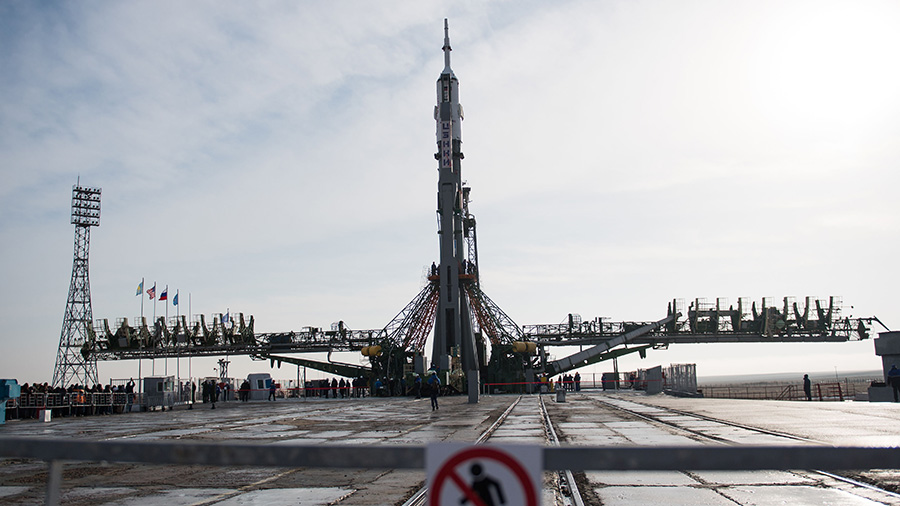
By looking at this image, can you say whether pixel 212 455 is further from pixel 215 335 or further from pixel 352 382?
pixel 215 335

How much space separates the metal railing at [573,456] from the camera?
9.70ft

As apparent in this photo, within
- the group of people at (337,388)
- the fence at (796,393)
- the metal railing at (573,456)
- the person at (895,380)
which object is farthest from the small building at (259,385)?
the metal railing at (573,456)

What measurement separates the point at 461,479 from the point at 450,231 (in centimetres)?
5729

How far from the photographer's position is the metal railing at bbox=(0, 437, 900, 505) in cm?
296

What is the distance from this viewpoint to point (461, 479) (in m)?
2.93

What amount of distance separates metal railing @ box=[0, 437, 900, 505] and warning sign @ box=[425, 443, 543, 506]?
0.12m

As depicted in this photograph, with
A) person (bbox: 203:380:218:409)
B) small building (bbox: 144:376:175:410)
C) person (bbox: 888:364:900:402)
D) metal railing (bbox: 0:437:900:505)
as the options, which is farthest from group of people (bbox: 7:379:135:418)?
person (bbox: 888:364:900:402)

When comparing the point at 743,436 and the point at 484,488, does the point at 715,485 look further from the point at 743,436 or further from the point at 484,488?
the point at 484,488

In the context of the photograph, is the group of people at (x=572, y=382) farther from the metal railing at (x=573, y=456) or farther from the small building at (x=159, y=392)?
the metal railing at (x=573, y=456)

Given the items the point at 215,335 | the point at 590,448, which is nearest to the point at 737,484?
the point at 590,448

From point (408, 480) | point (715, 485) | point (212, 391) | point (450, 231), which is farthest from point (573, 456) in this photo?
point (450, 231)

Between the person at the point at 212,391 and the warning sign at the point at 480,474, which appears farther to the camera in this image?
the person at the point at 212,391

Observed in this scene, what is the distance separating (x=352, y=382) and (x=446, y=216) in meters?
20.0

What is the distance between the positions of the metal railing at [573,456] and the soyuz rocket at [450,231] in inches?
2023
